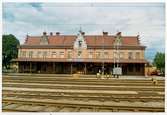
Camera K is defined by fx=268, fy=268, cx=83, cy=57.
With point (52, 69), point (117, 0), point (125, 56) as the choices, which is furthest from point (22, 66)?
point (117, 0)

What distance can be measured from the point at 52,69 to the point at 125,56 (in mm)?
4088

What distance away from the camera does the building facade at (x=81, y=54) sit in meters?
14.4

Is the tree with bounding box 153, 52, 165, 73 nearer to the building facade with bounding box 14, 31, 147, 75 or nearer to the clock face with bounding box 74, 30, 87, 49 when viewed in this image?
the building facade with bounding box 14, 31, 147, 75

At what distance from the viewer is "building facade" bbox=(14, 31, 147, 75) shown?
14375mm

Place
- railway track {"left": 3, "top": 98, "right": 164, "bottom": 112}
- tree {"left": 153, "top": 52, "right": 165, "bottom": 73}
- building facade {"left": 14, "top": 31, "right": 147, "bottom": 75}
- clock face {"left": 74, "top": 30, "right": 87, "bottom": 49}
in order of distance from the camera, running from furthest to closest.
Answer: clock face {"left": 74, "top": 30, "right": 87, "bottom": 49} → building facade {"left": 14, "top": 31, "right": 147, "bottom": 75} → tree {"left": 153, "top": 52, "right": 165, "bottom": 73} → railway track {"left": 3, "top": 98, "right": 164, "bottom": 112}

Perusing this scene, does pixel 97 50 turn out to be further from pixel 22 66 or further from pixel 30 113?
pixel 30 113

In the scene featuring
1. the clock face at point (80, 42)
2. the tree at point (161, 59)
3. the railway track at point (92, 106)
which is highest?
the clock face at point (80, 42)

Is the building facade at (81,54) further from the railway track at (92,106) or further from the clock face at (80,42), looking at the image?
the railway track at (92,106)

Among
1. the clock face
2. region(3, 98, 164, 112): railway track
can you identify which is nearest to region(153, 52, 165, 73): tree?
region(3, 98, 164, 112): railway track

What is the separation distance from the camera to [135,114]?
323cm

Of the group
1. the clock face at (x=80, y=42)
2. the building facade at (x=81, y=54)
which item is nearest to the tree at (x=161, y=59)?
the building facade at (x=81, y=54)

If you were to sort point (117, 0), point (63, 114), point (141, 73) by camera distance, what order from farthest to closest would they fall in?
point (141, 73)
point (63, 114)
point (117, 0)

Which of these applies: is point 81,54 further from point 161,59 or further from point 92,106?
point 92,106

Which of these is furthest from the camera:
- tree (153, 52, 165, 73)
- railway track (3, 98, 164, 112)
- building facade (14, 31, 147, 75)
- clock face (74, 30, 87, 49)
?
clock face (74, 30, 87, 49)
